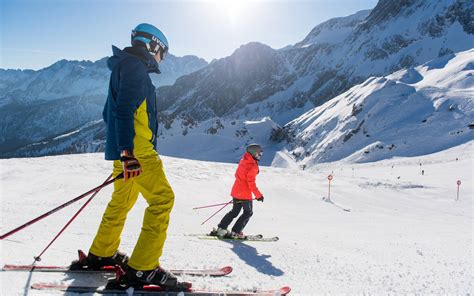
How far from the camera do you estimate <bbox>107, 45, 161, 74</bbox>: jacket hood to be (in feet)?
11.9

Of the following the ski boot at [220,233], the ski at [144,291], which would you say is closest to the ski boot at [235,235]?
the ski boot at [220,233]

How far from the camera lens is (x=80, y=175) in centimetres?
1224

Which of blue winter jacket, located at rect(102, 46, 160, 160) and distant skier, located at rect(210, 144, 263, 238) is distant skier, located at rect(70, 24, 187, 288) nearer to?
blue winter jacket, located at rect(102, 46, 160, 160)

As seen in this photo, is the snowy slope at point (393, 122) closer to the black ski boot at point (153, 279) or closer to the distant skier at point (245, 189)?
the distant skier at point (245, 189)

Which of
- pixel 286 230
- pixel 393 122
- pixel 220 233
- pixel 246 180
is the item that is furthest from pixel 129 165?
pixel 393 122

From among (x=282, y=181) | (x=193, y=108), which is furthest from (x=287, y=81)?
(x=282, y=181)

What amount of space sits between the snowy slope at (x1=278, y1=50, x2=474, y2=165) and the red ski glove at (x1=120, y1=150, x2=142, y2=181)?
1638 inches

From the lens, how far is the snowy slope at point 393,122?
42406 millimetres

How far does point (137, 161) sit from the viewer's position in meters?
3.31

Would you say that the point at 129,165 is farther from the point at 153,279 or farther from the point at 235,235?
the point at 235,235

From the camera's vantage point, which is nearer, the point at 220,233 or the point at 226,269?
the point at 226,269

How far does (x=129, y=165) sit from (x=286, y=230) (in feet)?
19.2

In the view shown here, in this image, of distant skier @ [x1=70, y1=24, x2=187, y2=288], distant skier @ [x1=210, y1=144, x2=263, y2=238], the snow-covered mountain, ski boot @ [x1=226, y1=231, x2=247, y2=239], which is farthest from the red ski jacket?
the snow-covered mountain

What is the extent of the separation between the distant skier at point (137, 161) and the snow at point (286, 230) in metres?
0.50
